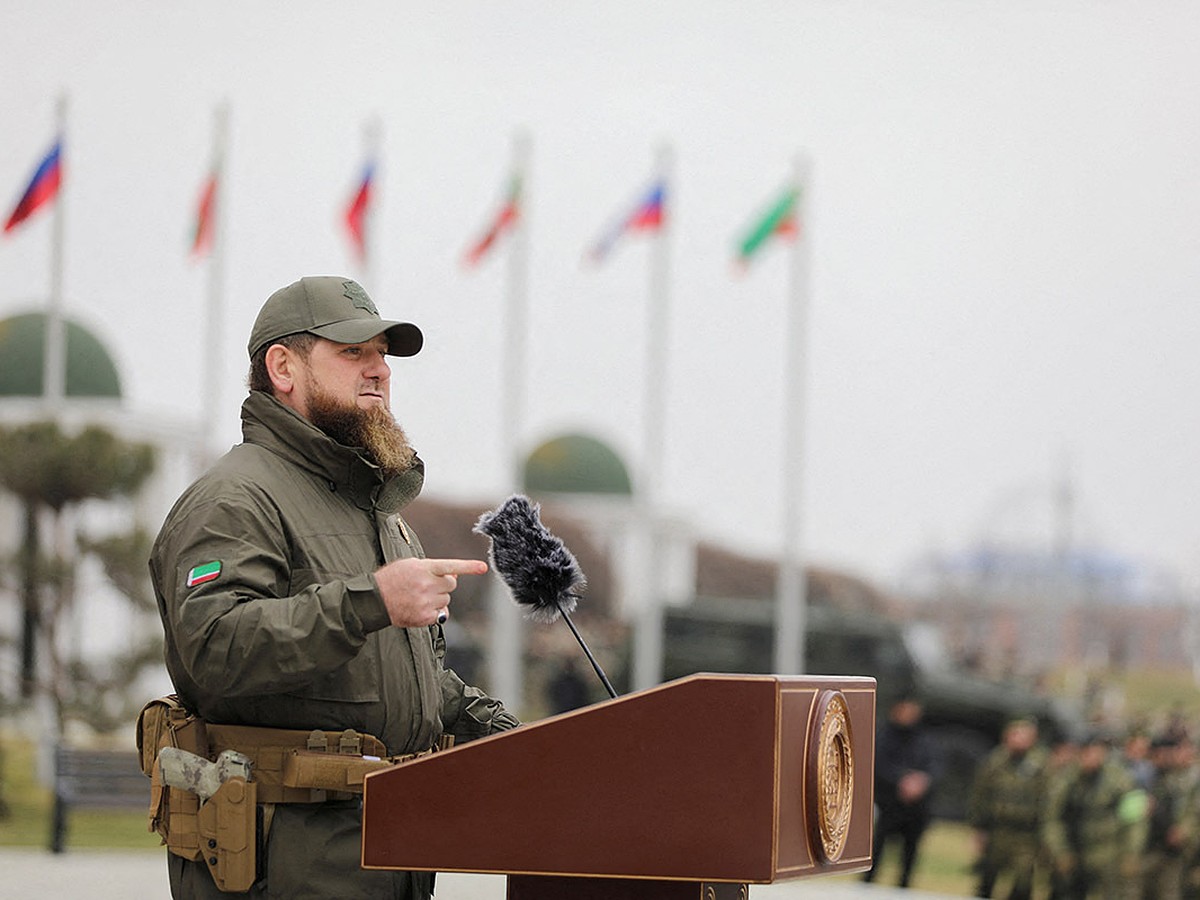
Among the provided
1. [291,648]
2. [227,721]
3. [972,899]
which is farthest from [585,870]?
[972,899]

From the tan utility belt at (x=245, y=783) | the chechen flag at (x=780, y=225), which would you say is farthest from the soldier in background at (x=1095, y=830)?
the tan utility belt at (x=245, y=783)

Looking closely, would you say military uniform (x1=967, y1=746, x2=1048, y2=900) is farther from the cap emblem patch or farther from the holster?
the holster

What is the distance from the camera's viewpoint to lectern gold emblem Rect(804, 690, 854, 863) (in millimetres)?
3520

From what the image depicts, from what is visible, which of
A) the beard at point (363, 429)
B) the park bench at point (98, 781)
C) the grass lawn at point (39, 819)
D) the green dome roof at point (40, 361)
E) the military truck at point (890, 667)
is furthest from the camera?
the green dome roof at point (40, 361)

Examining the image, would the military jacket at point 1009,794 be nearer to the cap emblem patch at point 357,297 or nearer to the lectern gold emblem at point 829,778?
the cap emblem patch at point 357,297

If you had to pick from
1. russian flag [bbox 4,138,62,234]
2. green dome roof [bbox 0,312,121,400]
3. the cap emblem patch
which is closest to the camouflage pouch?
the cap emblem patch

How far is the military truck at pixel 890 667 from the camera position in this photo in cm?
2175

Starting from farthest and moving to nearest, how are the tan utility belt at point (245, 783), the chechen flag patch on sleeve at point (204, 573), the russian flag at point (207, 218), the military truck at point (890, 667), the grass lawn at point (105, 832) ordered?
the military truck at point (890, 667)
the russian flag at point (207, 218)
the grass lawn at point (105, 832)
the tan utility belt at point (245, 783)
the chechen flag patch on sleeve at point (204, 573)

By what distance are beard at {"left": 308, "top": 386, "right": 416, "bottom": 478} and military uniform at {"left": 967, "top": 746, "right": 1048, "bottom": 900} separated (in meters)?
10.8

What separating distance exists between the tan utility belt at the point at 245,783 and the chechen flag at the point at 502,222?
18.5 m

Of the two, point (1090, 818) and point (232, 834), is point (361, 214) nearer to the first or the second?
point (1090, 818)

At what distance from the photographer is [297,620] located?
3688 mm

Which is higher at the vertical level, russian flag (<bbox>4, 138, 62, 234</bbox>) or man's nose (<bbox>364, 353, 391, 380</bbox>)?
russian flag (<bbox>4, 138, 62, 234</bbox>)

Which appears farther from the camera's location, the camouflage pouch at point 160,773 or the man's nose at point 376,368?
the man's nose at point 376,368
